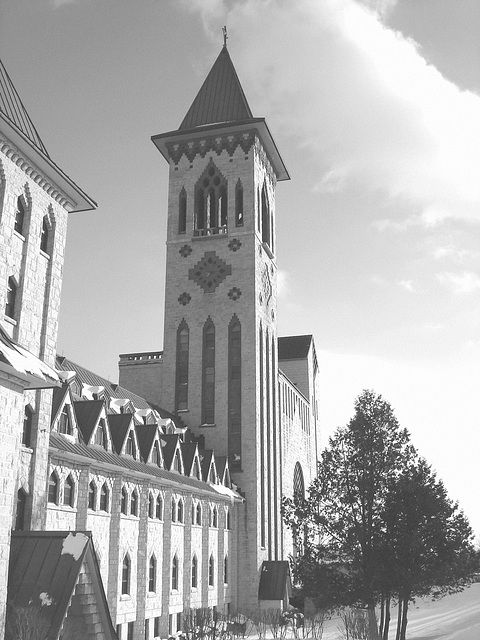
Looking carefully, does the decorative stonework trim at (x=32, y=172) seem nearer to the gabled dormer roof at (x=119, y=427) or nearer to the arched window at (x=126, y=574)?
the gabled dormer roof at (x=119, y=427)

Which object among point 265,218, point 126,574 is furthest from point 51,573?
point 265,218

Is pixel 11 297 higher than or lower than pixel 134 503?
higher

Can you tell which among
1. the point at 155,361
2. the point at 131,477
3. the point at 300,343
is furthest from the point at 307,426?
the point at 131,477

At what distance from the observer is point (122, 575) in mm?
33094

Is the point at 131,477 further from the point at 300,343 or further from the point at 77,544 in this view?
the point at 300,343

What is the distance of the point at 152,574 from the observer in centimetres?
3666

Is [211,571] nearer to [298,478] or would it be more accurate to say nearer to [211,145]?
A: [298,478]

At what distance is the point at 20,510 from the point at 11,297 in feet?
23.0

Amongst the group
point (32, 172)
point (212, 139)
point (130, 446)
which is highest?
point (212, 139)

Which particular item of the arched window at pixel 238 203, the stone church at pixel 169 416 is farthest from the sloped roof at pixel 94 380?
the arched window at pixel 238 203

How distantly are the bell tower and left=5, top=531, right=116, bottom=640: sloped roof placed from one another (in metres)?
33.3

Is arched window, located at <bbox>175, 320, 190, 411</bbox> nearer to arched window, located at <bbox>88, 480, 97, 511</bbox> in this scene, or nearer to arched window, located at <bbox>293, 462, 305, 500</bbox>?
arched window, located at <bbox>293, 462, 305, 500</bbox>

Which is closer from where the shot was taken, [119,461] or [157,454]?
[119,461]

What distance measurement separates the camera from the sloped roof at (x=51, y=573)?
17.8 meters
